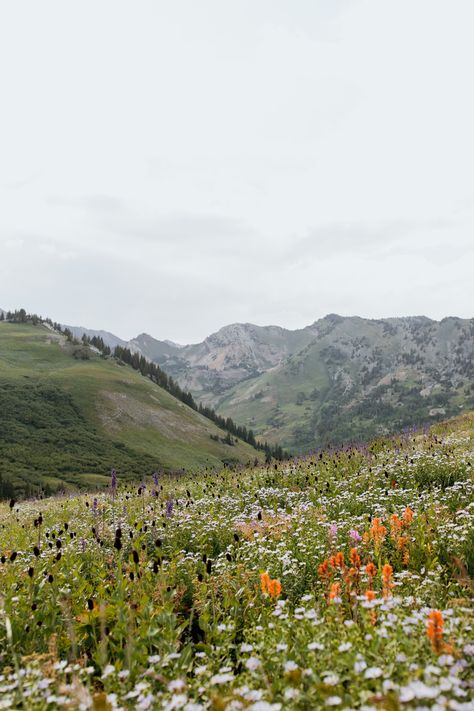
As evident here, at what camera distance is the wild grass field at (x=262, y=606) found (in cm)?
373

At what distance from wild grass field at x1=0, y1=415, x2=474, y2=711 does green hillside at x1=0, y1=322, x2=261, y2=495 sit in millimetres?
53181

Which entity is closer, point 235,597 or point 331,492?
point 235,597

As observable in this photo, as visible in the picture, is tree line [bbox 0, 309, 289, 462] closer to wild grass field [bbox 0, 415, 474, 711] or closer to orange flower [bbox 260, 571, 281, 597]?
wild grass field [bbox 0, 415, 474, 711]

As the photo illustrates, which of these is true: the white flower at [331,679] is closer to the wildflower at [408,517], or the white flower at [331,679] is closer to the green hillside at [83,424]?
the wildflower at [408,517]

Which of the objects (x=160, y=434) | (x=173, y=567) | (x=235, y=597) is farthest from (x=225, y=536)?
(x=160, y=434)

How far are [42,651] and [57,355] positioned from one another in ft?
491

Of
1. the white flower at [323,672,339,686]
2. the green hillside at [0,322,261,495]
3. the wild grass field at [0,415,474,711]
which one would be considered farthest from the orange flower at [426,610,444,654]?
the green hillside at [0,322,261,495]

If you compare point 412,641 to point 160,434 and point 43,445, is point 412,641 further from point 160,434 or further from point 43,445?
point 160,434

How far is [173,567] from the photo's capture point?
796 centimetres

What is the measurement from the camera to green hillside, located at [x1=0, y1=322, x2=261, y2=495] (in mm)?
84312

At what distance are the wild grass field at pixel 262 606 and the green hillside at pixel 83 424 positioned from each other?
174 feet

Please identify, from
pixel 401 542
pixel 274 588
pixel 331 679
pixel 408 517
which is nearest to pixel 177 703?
pixel 331 679

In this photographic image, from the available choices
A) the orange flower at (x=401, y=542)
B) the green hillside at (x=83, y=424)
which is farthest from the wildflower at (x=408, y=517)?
the green hillside at (x=83, y=424)

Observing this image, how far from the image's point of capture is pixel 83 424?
4188 inches
